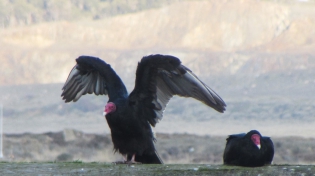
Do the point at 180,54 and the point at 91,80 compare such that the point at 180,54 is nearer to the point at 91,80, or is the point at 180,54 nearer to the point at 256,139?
the point at 91,80

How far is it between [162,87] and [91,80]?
37.7 inches

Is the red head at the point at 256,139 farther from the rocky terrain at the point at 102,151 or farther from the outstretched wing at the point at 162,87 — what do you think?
the rocky terrain at the point at 102,151

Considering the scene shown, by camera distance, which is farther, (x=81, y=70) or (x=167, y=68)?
(x=81, y=70)

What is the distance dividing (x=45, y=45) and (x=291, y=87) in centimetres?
2504

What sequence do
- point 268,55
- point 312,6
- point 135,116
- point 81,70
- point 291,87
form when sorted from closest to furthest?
point 135,116 → point 81,70 → point 291,87 → point 268,55 → point 312,6

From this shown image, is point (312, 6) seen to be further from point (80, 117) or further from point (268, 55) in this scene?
point (80, 117)

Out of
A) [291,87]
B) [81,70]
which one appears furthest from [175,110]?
[81,70]

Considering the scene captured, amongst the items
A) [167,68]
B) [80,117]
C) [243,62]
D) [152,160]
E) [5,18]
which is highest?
[5,18]

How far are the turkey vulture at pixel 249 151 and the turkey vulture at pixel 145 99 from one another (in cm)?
75

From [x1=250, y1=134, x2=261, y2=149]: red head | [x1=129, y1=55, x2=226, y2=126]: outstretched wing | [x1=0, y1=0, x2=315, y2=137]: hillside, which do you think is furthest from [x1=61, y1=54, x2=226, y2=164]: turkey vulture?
[x1=0, y1=0, x2=315, y2=137]: hillside

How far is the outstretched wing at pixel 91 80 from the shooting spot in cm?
658

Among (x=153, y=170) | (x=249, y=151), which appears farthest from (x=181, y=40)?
(x=153, y=170)

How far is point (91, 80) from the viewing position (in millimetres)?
7488

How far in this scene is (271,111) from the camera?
174 feet
